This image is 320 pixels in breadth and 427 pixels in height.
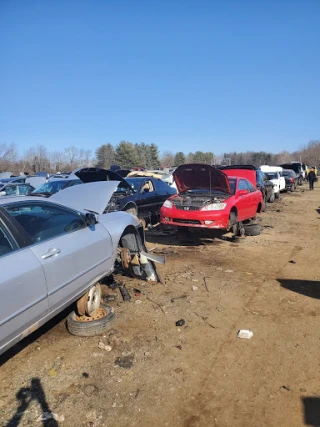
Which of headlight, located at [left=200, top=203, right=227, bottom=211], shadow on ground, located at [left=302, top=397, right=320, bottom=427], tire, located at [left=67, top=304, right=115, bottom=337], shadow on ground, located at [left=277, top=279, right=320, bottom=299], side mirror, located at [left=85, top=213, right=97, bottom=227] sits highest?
side mirror, located at [left=85, top=213, right=97, bottom=227]

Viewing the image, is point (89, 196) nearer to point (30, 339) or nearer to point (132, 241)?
point (132, 241)

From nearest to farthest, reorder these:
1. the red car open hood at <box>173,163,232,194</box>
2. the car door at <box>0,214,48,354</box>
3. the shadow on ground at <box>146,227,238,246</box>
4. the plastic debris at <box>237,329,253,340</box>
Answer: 1. the car door at <box>0,214,48,354</box>
2. the plastic debris at <box>237,329,253,340</box>
3. the red car open hood at <box>173,163,232,194</box>
4. the shadow on ground at <box>146,227,238,246</box>

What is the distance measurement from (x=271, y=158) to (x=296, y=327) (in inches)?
4441

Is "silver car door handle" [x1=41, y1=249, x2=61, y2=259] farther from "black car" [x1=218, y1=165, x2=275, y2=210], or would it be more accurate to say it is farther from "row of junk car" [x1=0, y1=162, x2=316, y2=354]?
"black car" [x1=218, y1=165, x2=275, y2=210]

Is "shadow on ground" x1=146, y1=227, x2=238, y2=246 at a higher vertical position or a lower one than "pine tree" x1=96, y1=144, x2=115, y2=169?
lower

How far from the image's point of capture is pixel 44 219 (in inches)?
140

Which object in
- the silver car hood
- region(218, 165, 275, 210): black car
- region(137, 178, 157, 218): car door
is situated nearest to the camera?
the silver car hood

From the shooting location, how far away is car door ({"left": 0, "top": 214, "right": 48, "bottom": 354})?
2547 millimetres

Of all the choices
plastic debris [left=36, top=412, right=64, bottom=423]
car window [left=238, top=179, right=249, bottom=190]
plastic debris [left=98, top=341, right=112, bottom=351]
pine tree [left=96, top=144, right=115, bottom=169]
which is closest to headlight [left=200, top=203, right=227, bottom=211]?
car window [left=238, top=179, right=249, bottom=190]

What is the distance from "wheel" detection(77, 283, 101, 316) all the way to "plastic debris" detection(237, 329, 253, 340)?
1708mm

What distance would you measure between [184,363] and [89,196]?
2781mm

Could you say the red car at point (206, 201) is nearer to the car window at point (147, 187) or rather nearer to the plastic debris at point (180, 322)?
the car window at point (147, 187)

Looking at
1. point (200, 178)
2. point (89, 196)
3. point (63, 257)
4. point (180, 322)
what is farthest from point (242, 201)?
point (63, 257)

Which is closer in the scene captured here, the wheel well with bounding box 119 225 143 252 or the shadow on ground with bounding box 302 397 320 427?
the shadow on ground with bounding box 302 397 320 427
